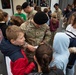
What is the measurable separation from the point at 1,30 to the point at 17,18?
37 cm

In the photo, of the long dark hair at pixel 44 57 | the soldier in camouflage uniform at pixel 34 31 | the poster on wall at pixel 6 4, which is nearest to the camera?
the long dark hair at pixel 44 57

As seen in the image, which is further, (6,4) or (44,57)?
(6,4)

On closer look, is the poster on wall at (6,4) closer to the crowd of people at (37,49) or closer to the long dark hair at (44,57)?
the crowd of people at (37,49)

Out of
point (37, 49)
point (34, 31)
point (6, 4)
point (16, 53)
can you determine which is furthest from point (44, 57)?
point (6, 4)

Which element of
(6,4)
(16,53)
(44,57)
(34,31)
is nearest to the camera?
(44,57)

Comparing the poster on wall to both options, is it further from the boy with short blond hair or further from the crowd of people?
the boy with short blond hair

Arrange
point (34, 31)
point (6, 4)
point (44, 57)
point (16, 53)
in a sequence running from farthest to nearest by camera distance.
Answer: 1. point (6, 4)
2. point (34, 31)
3. point (16, 53)
4. point (44, 57)

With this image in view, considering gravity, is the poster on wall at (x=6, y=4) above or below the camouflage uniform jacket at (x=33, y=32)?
above

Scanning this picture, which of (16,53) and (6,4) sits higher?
(6,4)

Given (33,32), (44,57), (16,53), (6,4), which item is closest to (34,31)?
(33,32)

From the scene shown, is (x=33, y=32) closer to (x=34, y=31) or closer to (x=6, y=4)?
(x=34, y=31)

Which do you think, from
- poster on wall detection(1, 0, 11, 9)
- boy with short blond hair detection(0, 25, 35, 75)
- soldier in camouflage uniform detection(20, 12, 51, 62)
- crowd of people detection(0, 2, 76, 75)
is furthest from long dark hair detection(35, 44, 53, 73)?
poster on wall detection(1, 0, 11, 9)

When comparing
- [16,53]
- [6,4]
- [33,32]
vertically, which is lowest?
[16,53]

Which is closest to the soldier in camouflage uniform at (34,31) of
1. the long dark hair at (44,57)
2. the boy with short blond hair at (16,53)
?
the boy with short blond hair at (16,53)
